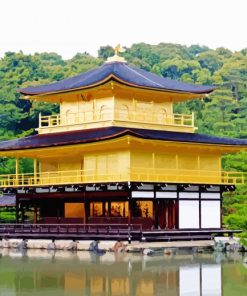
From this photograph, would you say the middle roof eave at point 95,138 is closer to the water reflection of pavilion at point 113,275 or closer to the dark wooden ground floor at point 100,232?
the dark wooden ground floor at point 100,232

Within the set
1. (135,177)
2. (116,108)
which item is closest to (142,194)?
(135,177)

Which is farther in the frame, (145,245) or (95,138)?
(95,138)

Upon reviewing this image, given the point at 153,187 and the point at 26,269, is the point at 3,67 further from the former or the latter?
the point at 26,269

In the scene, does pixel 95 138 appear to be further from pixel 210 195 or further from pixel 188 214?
pixel 210 195

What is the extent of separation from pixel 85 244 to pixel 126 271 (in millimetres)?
9703

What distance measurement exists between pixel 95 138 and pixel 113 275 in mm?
14714


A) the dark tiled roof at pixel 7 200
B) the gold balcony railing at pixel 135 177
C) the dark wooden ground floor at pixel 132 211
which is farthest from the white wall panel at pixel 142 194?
the dark tiled roof at pixel 7 200

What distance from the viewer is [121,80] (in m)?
44.6

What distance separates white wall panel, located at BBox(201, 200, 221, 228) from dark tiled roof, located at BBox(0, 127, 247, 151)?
10.6 ft

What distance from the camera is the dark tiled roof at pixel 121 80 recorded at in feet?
151

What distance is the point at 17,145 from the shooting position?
155 ft

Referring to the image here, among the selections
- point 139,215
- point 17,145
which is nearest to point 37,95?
point 17,145

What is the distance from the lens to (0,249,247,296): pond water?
2569 centimetres

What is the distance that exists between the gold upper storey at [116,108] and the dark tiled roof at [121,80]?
1.11ft
